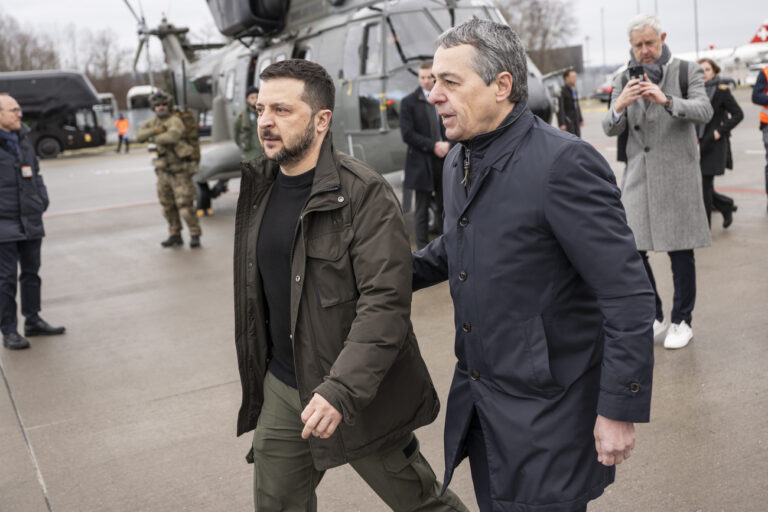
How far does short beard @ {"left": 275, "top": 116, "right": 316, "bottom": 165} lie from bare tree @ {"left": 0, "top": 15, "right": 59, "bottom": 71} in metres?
70.8

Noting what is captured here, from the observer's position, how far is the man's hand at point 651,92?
421cm

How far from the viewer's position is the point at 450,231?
220cm

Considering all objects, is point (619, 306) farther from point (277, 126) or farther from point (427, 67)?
point (427, 67)

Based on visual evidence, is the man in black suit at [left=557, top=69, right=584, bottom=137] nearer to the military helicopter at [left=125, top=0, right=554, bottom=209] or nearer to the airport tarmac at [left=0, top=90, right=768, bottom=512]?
the military helicopter at [left=125, top=0, right=554, bottom=209]

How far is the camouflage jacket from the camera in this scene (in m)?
9.66

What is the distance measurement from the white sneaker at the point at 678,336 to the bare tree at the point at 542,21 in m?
57.4

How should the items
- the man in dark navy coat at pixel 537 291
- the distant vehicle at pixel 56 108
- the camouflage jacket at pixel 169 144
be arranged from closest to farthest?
the man in dark navy coat at pixel 537 291 → the camouflage jacket at pixel 169 144 → the distant vehicle at pixel 56 108

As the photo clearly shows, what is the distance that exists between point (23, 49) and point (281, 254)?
73890mm

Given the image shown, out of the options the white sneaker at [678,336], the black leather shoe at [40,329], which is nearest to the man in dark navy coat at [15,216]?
the black leather shoe at [40,329]

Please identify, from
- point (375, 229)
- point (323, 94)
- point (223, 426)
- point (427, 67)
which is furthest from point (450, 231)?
point (427, 67)

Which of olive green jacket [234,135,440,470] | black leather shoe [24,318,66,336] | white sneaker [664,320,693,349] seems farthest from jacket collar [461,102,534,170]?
black leather shoe [24,318,66,336]

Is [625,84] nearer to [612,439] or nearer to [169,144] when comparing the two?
[612,439]

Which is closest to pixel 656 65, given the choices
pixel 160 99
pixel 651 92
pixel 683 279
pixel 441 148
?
pixel 651 92

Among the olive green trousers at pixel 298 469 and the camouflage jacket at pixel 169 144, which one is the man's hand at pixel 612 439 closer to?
the olive green trousers at pixel 298 469
